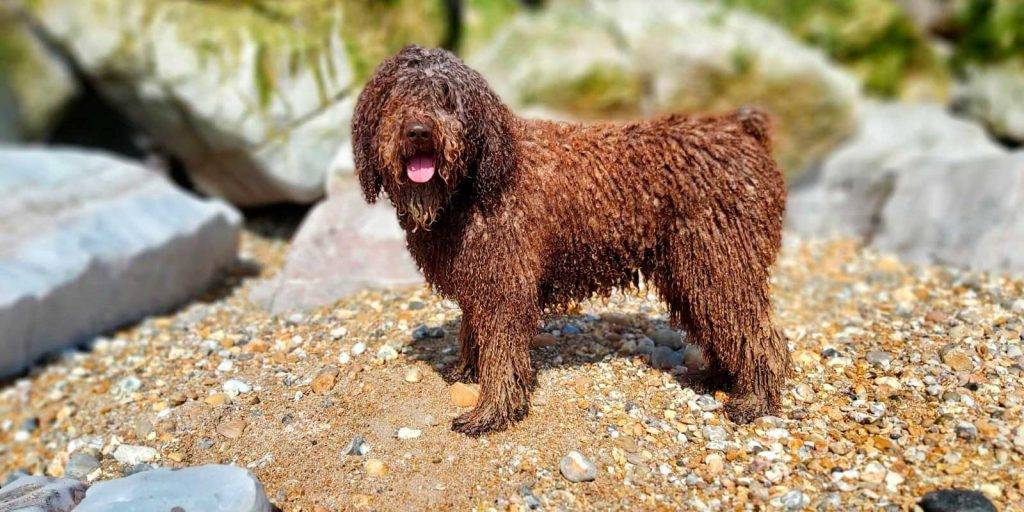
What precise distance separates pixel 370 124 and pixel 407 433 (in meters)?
1.75

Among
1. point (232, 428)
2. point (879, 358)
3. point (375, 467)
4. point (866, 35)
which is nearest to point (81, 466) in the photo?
point (232, 428)

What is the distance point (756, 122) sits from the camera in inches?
Answer: 182

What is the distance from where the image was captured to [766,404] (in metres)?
4.80

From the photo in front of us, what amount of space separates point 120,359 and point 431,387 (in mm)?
2985

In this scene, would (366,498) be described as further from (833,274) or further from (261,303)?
(833,274)

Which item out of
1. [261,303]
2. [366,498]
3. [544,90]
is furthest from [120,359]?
[544,90]

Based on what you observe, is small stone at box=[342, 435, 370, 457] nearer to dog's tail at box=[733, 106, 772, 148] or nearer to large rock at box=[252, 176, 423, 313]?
large rock at box=[252, 176, 423, 313]

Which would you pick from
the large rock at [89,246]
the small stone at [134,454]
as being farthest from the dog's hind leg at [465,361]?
the large rock at [89,246]

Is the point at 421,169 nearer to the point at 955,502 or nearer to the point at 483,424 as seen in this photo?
the point at 483,424

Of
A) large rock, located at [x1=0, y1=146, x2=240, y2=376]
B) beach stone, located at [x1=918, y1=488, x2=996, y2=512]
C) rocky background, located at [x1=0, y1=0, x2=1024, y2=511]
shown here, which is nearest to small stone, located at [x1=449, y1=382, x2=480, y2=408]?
rocky background, located at [x1=0, y1=0, x2=1024, y2=511]

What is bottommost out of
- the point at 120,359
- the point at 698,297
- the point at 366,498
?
the point at 120,359

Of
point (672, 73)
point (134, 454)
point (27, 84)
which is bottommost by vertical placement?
point (134, 454)

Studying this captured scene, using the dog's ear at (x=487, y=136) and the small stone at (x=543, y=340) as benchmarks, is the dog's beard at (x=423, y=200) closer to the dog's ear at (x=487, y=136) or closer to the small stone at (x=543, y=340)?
the dog's ear at (x=487, y=136)

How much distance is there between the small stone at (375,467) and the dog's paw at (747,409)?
6.55ft
